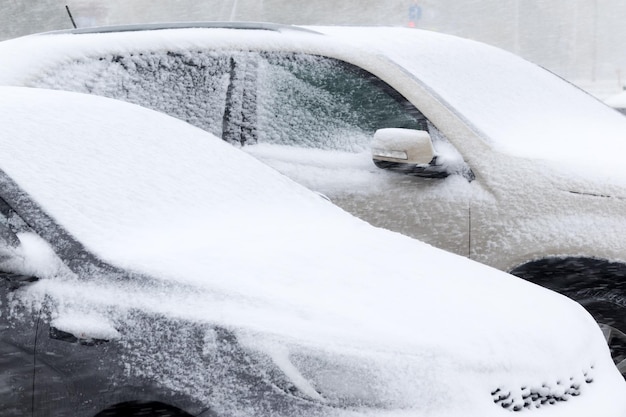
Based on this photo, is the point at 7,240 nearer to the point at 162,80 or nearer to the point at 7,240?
the point at 7,240

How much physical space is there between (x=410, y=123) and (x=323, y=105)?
46 cm

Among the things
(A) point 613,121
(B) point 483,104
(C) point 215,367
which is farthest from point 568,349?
(A) point 613,121

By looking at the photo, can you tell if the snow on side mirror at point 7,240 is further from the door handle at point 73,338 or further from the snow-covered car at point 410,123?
the snow-covered car at point 410,123

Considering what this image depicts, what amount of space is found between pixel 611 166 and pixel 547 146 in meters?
0.38

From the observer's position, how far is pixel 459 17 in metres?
44.8

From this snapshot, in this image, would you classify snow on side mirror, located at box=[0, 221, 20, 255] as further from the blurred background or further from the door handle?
the blurred background

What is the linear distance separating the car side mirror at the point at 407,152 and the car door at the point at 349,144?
3.4 inches

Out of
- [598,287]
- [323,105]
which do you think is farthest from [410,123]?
[598,287]

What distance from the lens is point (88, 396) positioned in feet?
9.85

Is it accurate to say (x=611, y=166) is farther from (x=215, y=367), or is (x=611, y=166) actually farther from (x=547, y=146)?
(x=215, y=367)

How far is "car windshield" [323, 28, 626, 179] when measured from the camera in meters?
5.05

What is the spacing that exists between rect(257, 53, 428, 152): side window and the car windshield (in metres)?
0.19

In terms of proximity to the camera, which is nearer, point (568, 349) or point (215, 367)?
point (215, 367)

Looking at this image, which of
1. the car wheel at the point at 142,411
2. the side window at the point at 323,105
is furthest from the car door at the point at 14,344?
the side window at the point at 323,105
